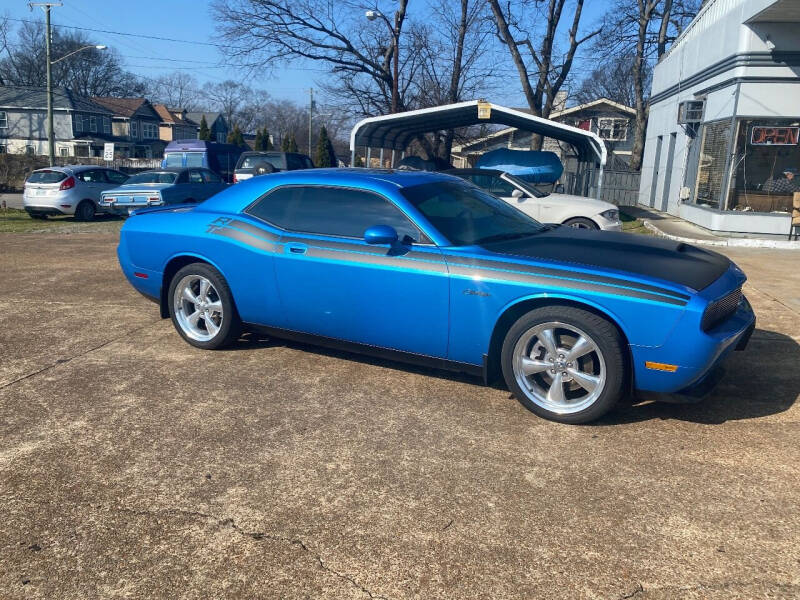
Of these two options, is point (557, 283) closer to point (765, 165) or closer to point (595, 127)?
point (765, 165)

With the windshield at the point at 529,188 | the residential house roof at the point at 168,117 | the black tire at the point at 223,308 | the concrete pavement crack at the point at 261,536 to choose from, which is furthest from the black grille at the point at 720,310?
the residential house roof at the point at 168,117

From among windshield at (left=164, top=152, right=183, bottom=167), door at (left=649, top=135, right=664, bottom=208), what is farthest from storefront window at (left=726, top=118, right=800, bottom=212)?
windshield at (left=164, top=152, right=183, bottom=167)

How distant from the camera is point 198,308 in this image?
5.39m

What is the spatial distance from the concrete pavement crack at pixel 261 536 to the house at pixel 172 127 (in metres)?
82.1

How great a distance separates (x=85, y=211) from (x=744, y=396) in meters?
16.8

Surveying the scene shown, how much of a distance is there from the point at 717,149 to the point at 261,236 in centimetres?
1322

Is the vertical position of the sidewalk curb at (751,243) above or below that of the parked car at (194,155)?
below

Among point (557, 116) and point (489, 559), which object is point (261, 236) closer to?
point (489, 559)

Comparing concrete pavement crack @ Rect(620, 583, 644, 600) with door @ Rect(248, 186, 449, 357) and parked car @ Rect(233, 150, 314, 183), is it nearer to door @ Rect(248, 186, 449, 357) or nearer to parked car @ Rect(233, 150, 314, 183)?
door @ Rect(248, 186, 449, 357)

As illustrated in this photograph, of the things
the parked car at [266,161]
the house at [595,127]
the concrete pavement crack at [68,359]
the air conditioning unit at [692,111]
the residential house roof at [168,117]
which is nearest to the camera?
the concrete pavement crack at [68,359]

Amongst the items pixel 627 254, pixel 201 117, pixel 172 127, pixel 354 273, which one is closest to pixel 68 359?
pixel 354 273

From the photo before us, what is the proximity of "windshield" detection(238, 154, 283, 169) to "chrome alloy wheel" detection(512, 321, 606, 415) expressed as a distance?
622 inches

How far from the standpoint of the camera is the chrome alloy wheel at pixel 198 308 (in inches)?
209

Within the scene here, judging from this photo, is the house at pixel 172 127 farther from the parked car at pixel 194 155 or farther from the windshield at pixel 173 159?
the windshield at pixel 173 159
